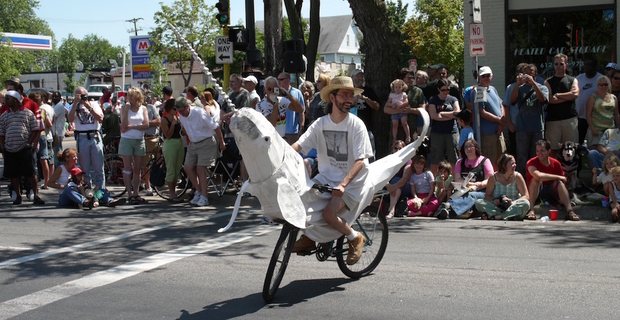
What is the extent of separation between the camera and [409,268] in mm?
7875

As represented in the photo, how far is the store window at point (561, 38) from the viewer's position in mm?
15969

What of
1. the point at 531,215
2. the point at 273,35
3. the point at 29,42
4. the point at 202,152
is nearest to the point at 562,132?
the point at 531,215

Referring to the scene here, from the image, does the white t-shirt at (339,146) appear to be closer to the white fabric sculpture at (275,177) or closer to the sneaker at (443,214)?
the white fabric sculpture at (275,177)

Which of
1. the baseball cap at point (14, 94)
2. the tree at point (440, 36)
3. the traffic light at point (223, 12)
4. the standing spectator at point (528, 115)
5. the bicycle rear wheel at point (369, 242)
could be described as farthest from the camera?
the tree at point (440, 36)

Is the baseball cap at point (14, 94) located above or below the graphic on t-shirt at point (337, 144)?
above

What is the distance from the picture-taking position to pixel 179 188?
46.5 ft

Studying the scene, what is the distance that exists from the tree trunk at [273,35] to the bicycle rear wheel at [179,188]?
5.66 metres

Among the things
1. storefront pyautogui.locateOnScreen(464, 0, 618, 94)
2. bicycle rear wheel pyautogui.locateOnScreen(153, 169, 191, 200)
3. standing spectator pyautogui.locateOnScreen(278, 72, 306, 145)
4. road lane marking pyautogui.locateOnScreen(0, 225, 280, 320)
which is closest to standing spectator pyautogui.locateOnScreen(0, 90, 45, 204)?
bicycle rear wheel pyautogui.locateOnScreen(153, 169, 191, 200)

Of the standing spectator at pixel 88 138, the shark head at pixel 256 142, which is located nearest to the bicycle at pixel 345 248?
the shark head at pixel 256 142

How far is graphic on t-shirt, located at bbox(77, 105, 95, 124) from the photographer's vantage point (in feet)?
44.9

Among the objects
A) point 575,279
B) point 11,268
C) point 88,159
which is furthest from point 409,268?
point 88,159

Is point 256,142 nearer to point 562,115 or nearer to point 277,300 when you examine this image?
Answer: point 277,300

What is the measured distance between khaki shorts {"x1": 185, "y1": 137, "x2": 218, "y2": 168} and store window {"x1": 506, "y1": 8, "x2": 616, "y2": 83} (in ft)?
23.1

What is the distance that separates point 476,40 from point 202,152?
16.5 ft
